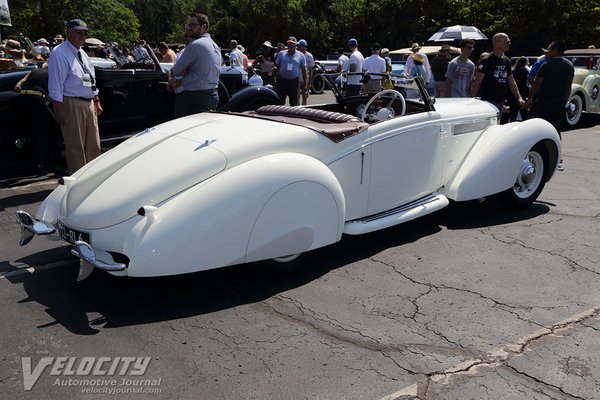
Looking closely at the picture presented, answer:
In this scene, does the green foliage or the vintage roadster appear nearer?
the vintage roadster

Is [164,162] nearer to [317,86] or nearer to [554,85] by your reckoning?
[554,85]

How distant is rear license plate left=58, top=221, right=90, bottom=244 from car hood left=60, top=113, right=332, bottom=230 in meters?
0.04

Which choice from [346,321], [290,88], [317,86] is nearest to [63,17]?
[317,86]

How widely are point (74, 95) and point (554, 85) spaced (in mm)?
5577

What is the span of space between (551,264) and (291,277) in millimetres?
2047

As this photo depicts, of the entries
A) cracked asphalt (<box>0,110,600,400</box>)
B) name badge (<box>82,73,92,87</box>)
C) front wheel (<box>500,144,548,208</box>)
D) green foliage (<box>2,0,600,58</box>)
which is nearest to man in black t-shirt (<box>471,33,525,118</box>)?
→ front wheel (<box>500,144,548,208</box>)

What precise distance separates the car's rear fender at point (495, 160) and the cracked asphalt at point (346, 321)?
17.1 inches

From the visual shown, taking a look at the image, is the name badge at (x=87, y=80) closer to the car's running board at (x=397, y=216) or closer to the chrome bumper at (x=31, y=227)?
the chrome bumper at (x=31, y=227)

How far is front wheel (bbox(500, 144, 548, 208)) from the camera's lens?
5.86 m

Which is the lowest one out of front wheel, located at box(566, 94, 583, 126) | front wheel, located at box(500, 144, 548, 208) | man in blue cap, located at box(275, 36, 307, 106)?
front wheel, located at box(566, 94, 583, 126)

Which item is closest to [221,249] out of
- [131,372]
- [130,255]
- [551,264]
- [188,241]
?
[188,241]

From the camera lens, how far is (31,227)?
4012mm

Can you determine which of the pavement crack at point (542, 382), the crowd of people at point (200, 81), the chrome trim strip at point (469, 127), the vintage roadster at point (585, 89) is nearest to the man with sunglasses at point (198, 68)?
the crowd of people at point (200, 81)

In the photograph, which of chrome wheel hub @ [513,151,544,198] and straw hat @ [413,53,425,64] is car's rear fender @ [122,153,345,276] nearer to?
chrome wheel hub @ [513,151,544,198]
